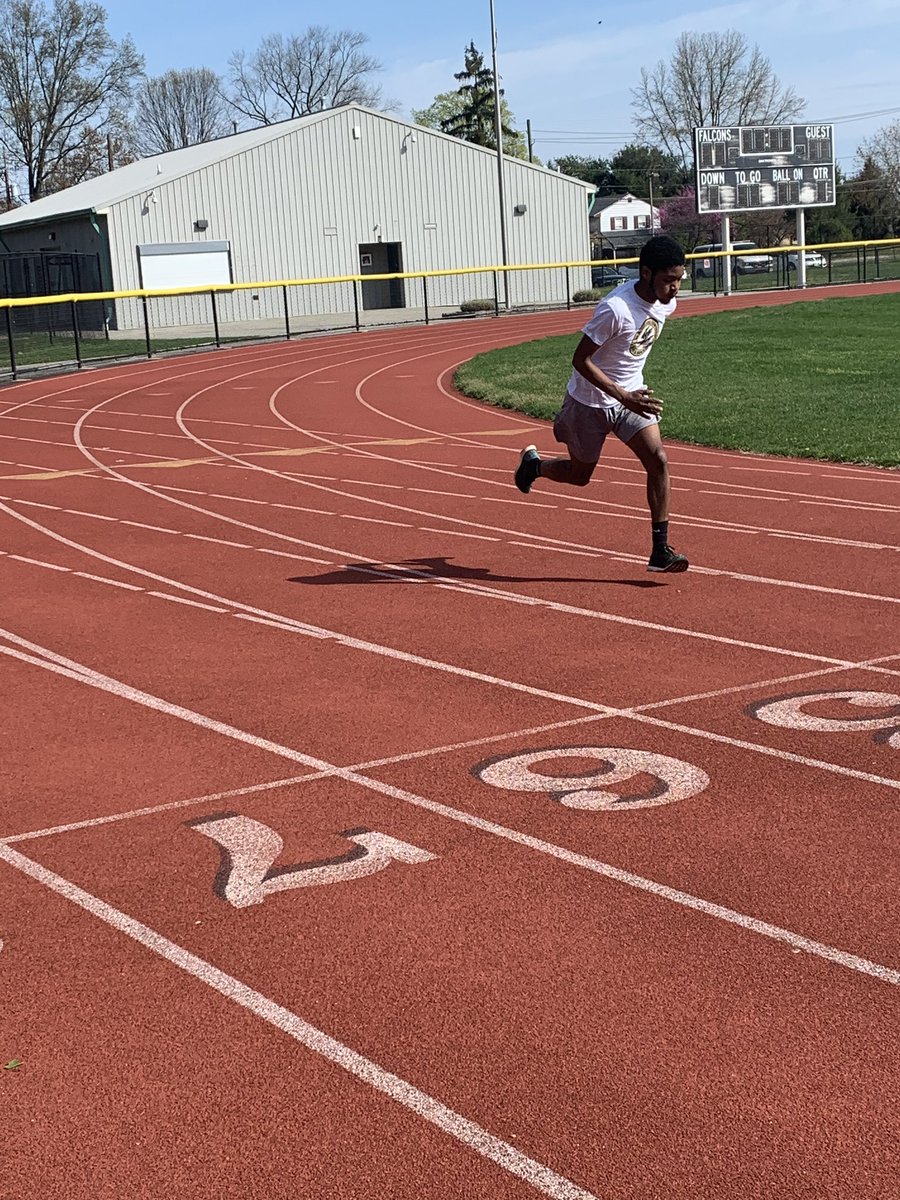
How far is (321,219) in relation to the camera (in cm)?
5253

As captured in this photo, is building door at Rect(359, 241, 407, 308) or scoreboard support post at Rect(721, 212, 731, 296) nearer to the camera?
scoreboard support post at Rect(721, 212, 731, 296)

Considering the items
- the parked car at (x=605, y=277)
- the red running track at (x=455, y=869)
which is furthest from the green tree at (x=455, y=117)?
the red running track at (x=455, y=869)

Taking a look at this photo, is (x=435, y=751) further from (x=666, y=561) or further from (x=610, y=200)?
(x=610, y=200)

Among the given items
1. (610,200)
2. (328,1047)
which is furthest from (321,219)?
(610,200)

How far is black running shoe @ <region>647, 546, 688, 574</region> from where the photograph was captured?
947cm

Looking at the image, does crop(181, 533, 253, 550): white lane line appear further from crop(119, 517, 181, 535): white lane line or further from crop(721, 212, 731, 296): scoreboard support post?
crop(721, 212, 731, 296): scoreboard support post

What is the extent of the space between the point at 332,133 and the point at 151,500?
41454mm

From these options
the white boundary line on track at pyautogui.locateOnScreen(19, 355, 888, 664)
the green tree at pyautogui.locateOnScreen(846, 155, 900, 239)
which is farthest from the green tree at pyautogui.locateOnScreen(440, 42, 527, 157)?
the white boundary line on track at pyautogui.locateOnScreen(19, 355, 888, 664)

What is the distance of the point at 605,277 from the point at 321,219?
1585cm

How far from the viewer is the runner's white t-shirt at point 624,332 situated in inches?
361

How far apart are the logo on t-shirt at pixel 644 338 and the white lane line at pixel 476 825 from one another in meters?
3.84

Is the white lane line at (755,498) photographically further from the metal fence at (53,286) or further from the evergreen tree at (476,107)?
the evergreen tree at (476,107)

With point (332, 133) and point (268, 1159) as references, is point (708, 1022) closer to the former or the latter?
point (268, 1159)

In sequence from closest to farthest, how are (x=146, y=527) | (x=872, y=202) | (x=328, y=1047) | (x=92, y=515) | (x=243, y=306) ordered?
(x=328, y=1047)
(x=146, y=527)
(x=92, y=515)
(x=243, y=306)
(x=872, y=202)
